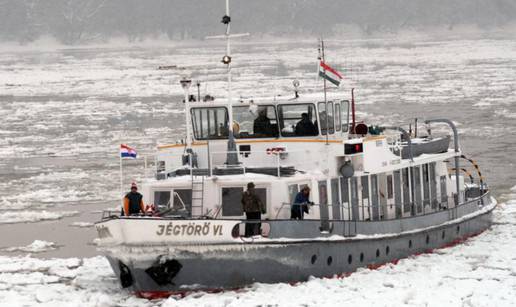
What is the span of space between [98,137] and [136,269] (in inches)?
1062

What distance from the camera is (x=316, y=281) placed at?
61.8ft

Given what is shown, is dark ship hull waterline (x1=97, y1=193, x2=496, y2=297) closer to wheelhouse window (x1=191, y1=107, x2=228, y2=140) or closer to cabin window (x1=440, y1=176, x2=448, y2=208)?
wheelhouse window (x1=191, y1=107, x2=228, y2=140)

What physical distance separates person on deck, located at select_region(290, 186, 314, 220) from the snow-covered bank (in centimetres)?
120

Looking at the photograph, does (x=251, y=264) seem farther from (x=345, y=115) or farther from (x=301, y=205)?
(x=345, y=115)

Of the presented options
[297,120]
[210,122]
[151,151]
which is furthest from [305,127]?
[151,151]

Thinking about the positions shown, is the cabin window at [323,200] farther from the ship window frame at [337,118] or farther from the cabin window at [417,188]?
the cabin window at [417,188]

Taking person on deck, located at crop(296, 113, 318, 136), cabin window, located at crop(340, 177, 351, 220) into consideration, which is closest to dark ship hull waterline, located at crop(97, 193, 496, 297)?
cabin window, located at crop(340, 177, 351, 220)

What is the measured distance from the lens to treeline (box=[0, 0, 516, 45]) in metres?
181

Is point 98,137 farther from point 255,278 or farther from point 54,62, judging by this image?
point 54,62

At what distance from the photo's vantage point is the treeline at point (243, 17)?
593 ft

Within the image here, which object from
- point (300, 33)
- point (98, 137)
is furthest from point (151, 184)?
point (300, 33)

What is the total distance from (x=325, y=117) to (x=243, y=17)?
547 feet

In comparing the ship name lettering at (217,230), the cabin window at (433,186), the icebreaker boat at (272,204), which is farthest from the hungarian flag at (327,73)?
the ship name lettering at (217,230)

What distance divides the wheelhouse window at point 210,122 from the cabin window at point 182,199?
6.71ft
